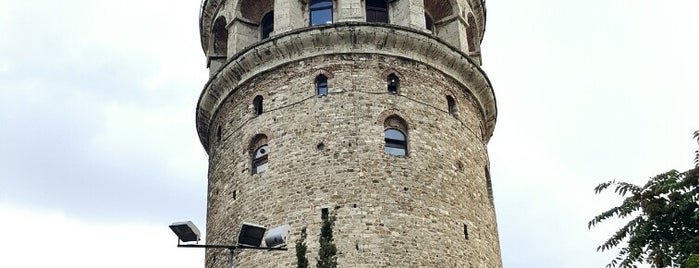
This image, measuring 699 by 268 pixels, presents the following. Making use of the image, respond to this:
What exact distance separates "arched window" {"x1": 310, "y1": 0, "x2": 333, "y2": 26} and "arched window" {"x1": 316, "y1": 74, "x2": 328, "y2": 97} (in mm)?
2256

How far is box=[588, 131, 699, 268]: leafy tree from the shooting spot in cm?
1505

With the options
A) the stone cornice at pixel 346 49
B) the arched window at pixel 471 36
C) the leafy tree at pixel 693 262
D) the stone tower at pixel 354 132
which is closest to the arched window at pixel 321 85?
the stone tower at pixel 354 132

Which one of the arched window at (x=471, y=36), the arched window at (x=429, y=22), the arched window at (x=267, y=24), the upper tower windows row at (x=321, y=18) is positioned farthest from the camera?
the arched window at (x=471, y=36)

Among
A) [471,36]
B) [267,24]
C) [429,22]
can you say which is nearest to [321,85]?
[267,24]

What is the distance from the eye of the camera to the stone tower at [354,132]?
2203 cm

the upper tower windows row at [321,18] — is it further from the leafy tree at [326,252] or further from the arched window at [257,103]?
the leafy tree at [326,252]

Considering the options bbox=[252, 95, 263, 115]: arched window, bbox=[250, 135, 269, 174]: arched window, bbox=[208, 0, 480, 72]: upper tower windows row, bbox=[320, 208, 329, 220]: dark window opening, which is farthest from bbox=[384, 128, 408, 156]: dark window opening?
bbox=[252, 95, 263, 115]: arched window

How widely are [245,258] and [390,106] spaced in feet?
17.5

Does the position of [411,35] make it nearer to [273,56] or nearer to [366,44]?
[366,44]

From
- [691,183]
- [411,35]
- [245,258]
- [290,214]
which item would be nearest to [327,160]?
[290,214]

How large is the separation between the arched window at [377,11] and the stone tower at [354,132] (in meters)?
0.03

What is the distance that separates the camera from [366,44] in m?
25.1

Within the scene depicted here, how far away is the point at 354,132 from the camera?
23281 mm

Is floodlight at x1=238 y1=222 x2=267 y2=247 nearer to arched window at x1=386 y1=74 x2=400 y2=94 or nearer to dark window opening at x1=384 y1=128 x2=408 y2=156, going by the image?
dark window opening at x1=384 y1=128 x2=408 y2=156
